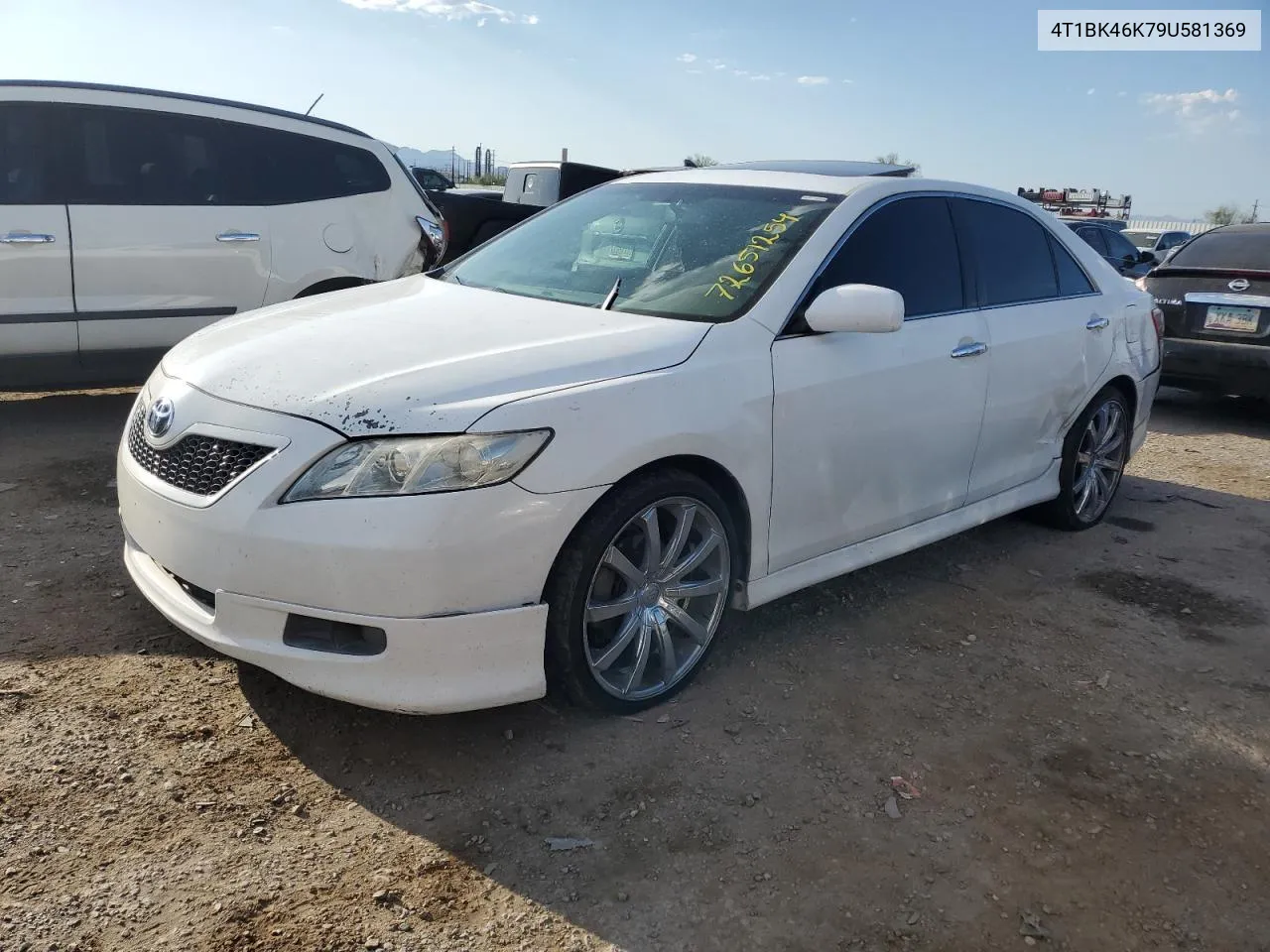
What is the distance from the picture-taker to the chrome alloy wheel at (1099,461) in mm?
5070

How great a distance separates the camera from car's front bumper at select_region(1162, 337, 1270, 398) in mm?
7504

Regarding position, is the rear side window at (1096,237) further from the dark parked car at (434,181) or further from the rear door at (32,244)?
the rear door at (32,244)

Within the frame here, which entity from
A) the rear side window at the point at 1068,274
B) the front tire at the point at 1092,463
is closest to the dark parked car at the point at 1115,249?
the front tire at the point at 1092,463

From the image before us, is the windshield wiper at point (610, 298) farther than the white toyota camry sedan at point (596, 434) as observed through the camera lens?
Yes

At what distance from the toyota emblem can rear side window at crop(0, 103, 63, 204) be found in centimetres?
328

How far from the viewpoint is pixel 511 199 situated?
1152 centimetres

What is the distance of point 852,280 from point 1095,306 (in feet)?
6.42

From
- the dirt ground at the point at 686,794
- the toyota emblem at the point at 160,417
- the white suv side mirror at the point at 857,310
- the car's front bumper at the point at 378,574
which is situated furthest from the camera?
the white suv side mirror at the point at 857,310

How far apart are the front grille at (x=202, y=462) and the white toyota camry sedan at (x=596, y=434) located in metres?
0.01

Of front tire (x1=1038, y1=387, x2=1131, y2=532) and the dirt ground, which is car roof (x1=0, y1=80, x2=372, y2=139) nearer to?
the dirt ground

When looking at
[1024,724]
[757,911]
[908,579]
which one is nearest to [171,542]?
[757,911]

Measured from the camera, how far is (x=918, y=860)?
255 cm

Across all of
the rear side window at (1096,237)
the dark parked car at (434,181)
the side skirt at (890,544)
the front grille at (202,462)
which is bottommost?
the side skirt at (890,544)

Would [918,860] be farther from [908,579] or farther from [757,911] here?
[908,579]
